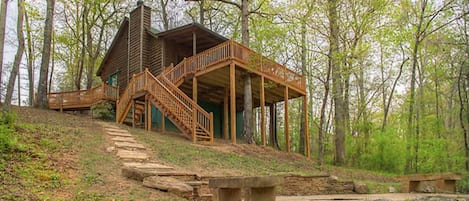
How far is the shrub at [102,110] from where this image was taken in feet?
58.6

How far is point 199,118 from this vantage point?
1321cm

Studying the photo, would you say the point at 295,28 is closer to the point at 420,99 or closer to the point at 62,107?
the point at 420,99

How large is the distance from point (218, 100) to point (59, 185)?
15.2 metres

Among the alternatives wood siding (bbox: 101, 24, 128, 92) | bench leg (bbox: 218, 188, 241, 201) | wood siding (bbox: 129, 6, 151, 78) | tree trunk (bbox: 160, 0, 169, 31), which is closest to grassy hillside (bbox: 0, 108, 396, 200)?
bench leg (bbox: 218, 188, 241, 201)

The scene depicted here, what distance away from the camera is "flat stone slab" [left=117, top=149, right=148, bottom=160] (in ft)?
26.4

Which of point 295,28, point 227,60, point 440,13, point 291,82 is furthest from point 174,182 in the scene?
point 440,13

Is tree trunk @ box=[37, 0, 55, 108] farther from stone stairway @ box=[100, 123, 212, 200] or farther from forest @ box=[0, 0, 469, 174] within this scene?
stone stairway @ box=[100, 123, 212, 200]

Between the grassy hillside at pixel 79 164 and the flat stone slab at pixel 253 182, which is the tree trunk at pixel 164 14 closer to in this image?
the grassy hillside at pixel 79 164

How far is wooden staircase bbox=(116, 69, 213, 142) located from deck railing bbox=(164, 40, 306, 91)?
0.92 metres

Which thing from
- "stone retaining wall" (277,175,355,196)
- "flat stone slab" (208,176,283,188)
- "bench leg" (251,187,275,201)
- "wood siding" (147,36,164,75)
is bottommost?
"stone retaining wall" (277,175,355,196)

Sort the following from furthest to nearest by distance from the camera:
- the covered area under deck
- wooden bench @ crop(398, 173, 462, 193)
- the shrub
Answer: the shrub < the covered area under deck < wooden bench @ crop(398, 173, 462, 193)

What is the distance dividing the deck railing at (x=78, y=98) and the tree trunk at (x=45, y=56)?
5.87 feet

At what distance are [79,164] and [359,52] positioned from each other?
9.68 meters

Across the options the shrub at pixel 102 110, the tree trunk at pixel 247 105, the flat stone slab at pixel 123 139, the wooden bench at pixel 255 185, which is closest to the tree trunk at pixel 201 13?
the tree trunk at pixel 247 105
